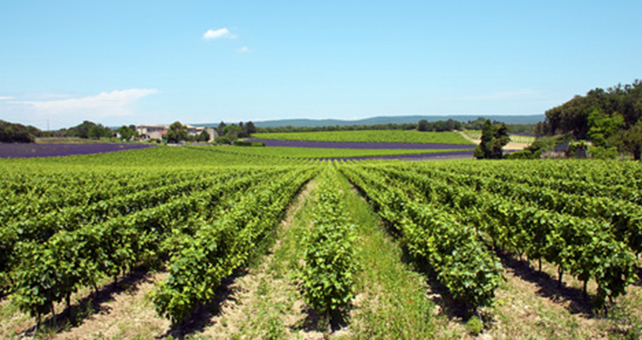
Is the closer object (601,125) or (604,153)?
(604,153)

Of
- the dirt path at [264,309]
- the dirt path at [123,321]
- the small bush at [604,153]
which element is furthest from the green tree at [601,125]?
the dirt path at [123,321]

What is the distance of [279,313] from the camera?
7609mm

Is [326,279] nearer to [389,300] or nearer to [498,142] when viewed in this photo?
[389,300]

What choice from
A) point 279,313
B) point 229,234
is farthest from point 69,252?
point 279,313

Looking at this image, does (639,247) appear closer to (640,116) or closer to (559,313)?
(559,313)

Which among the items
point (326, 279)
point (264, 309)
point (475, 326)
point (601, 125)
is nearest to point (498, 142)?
point (601, 125)

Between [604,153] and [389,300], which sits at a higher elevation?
[604,153]

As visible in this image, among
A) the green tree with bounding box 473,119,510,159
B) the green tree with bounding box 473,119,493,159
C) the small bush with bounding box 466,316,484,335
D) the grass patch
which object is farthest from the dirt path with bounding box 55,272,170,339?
the green tree with bounding box 473,119,493,159

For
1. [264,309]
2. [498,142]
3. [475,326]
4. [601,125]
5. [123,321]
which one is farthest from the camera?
[601,125]

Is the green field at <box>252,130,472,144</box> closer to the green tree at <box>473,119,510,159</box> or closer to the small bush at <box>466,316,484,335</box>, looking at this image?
the green tree at <box>473,119,510,159</box>

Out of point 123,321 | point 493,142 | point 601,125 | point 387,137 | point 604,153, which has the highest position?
point 601,125

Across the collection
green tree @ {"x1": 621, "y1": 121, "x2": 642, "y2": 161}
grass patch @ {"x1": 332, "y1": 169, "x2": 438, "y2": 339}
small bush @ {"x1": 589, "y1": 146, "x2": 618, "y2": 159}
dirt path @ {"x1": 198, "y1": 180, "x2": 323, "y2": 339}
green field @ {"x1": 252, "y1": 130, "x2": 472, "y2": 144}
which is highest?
green field @ {"x1": 252, "y1": 130, "x2": 472, "y2": 144}

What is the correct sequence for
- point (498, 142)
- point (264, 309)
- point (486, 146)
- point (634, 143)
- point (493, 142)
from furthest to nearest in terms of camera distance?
point (486, 146) → point (493, 142) → point (498, 142) → point (634, 143) → point (264, 309)

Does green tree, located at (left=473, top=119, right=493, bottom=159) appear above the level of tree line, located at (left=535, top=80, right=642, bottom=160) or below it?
below
